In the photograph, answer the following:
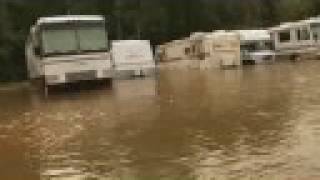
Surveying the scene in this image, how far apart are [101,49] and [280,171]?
59.2 feet

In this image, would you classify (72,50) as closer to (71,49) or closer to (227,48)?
(71,49)

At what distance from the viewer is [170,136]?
14969 millimetres

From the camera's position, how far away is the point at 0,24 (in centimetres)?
5075

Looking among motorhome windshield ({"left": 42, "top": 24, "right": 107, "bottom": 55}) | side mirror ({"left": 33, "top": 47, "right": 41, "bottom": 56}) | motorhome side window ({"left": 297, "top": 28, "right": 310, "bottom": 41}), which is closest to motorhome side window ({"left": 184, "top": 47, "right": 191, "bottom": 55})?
motorhome side window ({"left": 297, "top": 28, "right": 310, "bottom": 41})

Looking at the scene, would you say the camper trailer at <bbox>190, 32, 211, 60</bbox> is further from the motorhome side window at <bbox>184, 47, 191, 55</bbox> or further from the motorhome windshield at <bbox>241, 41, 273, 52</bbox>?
the motorhome windshield at <bbox>241, 41, 273, 52</bbox>

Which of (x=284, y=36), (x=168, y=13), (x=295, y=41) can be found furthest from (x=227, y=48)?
(x=168, y=13)

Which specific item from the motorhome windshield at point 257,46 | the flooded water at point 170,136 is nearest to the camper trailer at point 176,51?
the motorhome windshield at point 257,46

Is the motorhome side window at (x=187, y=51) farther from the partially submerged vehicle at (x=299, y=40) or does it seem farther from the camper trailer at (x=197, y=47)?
the partially submerged vehicle at (x=299, y=40)

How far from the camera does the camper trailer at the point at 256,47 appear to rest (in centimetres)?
4856

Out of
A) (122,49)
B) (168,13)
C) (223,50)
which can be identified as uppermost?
(168,13)

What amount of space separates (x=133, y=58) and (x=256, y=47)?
1333 centimetres

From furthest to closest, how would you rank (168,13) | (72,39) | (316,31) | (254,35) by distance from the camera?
(168,13) < (254,35) < (316,31) < (72,39)

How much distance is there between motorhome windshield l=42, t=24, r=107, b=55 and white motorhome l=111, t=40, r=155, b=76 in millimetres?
10258

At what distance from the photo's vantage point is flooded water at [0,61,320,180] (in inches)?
450
